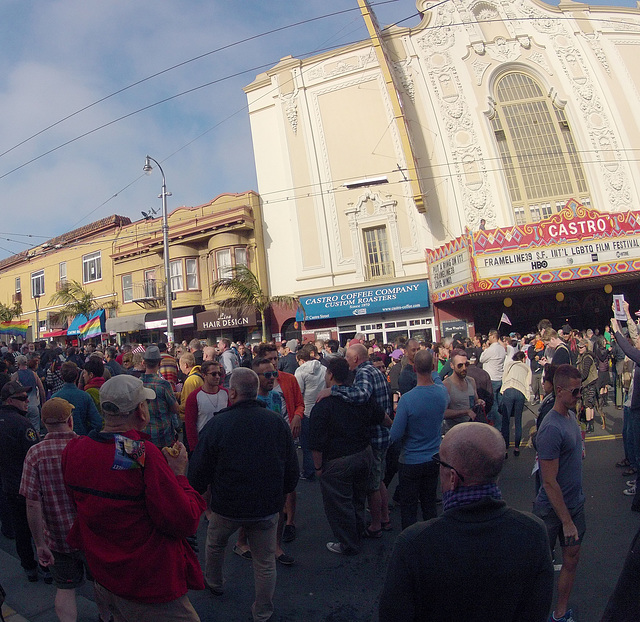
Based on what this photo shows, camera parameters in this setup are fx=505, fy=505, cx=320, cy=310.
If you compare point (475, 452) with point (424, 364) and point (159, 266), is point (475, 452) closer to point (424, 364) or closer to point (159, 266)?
point (424, 364)

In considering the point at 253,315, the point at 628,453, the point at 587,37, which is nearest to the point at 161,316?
the point at 253,315

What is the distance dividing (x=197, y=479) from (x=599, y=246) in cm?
1727

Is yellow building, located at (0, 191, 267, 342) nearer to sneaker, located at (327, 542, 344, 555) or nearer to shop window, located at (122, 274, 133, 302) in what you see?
shop window, located at (122, 274, 133, 302)

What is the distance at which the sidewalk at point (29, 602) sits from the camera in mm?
3971

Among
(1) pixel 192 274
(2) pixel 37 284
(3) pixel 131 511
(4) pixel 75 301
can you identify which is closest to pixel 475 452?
(3) pixel 131 511

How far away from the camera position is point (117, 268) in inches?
1112

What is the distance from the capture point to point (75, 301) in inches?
1143

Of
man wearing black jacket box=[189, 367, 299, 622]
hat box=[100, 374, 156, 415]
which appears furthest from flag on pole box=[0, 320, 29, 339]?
hat box=[100, 374, 156, 415]

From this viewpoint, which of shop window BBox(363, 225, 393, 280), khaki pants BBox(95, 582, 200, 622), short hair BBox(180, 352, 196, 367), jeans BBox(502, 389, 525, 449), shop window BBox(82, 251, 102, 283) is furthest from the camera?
shop window BBox(82, 251, 102, 283)

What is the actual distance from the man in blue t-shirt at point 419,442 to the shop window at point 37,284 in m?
34.3

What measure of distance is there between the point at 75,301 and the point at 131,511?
29758 mm

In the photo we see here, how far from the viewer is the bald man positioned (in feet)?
5.32

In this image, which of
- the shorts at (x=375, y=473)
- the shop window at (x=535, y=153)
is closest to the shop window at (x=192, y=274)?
the shop window at (x=535, y=153)

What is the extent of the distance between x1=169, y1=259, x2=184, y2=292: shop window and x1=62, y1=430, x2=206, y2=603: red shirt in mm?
23410
